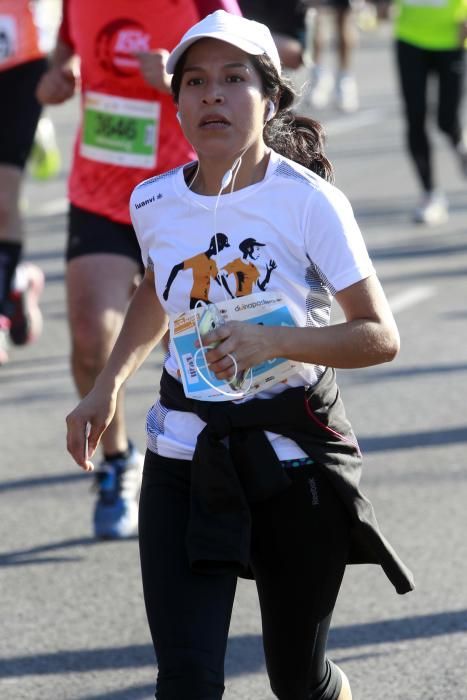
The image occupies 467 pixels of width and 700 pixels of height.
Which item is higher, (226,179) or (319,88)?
(226,179)

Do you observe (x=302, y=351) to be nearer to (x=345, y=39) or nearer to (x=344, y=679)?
(x=344, y=679)

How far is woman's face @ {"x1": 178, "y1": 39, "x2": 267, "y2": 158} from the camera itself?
3186 millimetres

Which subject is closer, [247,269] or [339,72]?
[247,269]

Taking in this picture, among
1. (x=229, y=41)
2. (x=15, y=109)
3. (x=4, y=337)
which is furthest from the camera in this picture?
(x=4, y=337)

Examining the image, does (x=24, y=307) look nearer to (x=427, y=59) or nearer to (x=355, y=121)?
(x=427, y=59)

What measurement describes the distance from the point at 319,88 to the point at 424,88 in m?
7.58

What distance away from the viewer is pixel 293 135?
3.52 m

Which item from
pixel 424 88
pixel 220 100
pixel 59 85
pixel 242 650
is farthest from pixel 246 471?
pixel 424 88

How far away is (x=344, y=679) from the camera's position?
3.46 meters

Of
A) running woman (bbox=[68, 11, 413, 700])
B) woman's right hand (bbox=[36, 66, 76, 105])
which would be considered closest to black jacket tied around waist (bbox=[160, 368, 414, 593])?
running woman (bbox=[68, 11, 413, 700])

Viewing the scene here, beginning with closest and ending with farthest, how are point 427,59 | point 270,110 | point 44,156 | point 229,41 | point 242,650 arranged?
point 229,41, point 270,110, point 242,650, point 427,59, point 44,156

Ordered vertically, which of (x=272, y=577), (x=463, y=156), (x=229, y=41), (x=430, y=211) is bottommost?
(x=430, y=211)

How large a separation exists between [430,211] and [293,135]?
774 cm

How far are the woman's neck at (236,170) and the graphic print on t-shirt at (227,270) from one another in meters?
0.12
